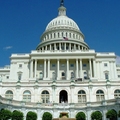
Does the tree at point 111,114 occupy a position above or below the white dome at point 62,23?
below

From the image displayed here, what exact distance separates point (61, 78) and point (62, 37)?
36.4 meters

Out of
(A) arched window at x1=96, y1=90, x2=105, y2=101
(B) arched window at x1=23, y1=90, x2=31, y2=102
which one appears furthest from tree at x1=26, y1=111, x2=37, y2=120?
(A) arched window at x1=96, y1=90, x2=105, y2=101

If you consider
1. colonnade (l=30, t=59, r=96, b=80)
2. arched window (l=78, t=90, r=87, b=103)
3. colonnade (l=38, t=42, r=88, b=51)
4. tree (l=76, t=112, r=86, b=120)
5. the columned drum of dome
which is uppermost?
the columned drum of dome

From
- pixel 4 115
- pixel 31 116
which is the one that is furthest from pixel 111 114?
pixel 4 115

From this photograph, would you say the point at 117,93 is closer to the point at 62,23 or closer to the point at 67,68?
the point at 67,68

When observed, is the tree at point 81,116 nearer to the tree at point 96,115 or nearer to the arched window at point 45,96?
the tree at point 96,115

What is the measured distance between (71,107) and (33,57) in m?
48.4

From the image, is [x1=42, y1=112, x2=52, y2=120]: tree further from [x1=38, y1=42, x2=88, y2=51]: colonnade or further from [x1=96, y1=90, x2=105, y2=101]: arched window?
[x1=38, y1=42, x2=88, y2=51]: colonnade

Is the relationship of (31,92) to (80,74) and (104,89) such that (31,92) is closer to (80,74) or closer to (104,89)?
(104,89)

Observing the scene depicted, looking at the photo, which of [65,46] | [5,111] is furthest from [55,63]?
[5,111]

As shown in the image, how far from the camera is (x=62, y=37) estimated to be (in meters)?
133

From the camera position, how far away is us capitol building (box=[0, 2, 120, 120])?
62812 mm

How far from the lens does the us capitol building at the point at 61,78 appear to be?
6281cm

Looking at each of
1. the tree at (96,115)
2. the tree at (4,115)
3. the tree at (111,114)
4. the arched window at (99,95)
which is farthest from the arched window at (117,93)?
the tree at (4,115)
